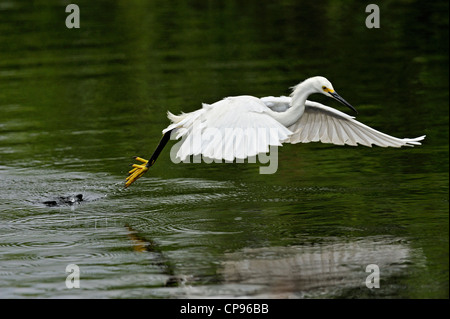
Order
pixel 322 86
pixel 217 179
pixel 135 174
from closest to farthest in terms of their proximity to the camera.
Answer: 1. pixel 322 86
2. pixel 135 174
3. pixel 217 179

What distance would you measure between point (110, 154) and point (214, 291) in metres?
5.56

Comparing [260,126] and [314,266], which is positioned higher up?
[260,126]

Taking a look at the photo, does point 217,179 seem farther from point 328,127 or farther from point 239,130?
point 239,130

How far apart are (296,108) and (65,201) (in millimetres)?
2912

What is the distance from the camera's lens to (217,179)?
11.1m

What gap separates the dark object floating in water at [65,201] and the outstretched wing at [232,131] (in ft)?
5.67

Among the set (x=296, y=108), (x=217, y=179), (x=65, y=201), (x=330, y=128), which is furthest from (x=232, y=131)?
(x=65, y=201)

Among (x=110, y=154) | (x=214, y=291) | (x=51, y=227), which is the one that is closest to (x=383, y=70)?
(x=110, y=154)

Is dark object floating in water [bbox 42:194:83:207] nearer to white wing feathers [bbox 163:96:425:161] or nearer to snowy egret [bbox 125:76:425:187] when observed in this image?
snowy egret [bbox 125:76:425:187]

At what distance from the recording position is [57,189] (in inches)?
434

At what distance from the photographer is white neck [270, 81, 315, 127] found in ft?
33.4

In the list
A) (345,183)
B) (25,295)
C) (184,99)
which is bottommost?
(25,295)

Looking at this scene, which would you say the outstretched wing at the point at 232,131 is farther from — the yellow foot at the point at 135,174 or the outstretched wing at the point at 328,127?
the yellow foot at the point at 135,174

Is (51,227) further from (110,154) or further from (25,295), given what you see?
(110,154)
